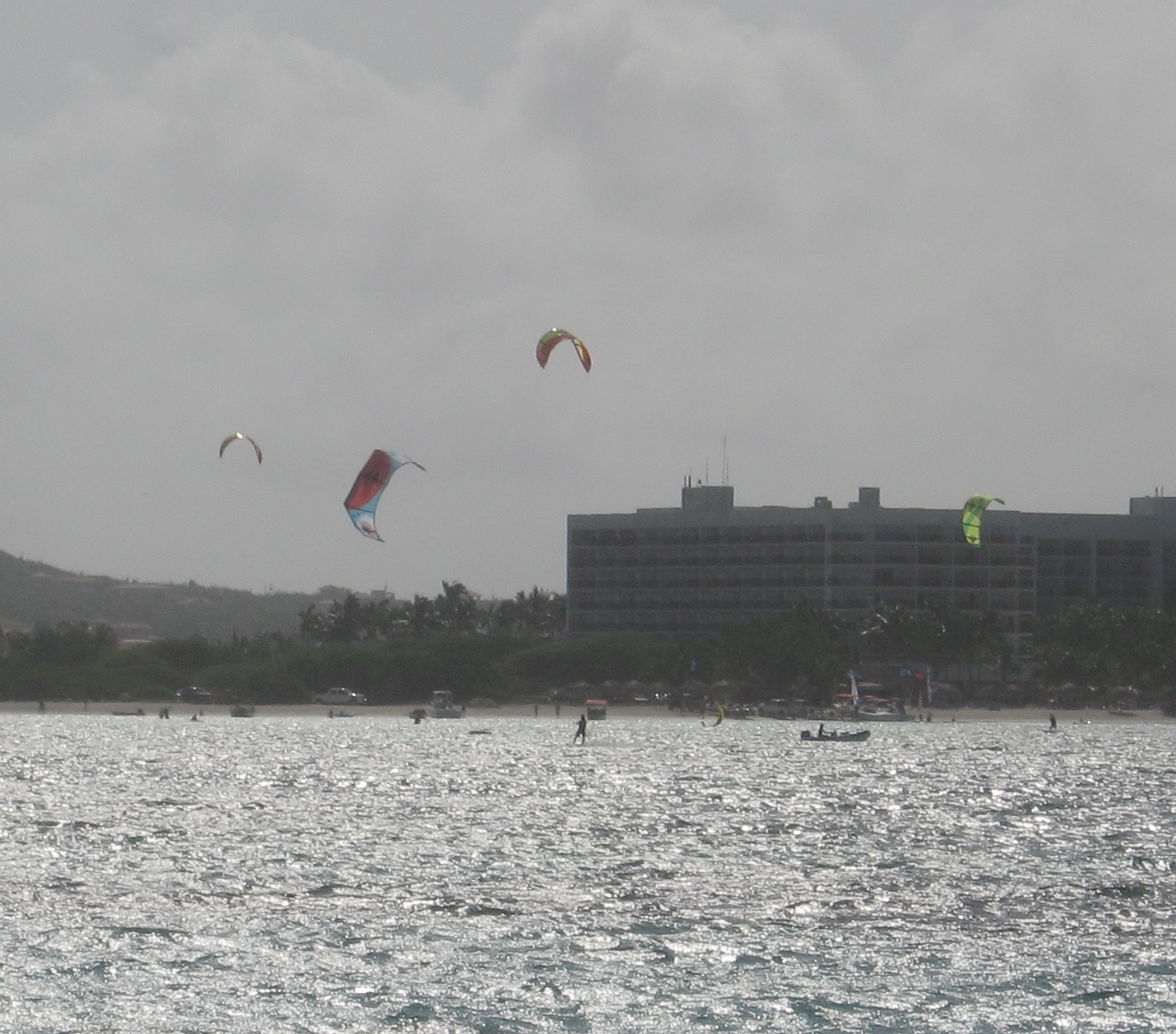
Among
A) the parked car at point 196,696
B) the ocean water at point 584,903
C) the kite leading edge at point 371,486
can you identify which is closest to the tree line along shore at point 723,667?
the parked car at point 196,696

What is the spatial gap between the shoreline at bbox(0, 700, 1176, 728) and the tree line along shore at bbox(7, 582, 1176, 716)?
47.3 inches

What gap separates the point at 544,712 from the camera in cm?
16975

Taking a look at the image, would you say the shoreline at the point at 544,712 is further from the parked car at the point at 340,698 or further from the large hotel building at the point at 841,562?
the large hotel building at the point at 841,562

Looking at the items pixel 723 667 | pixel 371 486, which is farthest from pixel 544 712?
pixel 371 486

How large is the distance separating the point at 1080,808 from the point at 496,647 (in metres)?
121

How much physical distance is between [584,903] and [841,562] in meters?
143

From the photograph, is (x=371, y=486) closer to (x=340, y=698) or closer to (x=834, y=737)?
(x=834, y=737)

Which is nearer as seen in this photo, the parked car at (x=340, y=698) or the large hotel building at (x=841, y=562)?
the parked car at (x=340, y=698)

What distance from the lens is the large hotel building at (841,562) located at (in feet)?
591

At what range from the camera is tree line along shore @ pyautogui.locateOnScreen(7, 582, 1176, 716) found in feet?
527

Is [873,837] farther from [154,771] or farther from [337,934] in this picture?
[154,771]

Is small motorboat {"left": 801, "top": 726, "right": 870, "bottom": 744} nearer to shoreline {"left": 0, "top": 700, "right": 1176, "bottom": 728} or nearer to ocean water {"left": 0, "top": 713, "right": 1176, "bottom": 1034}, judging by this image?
shoreline {"left": 0, "top": 700, "right": 1176, "bottom": 728}

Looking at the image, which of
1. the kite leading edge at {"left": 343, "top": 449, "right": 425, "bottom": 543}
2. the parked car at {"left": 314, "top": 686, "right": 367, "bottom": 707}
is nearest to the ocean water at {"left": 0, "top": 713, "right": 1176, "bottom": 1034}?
the kite leading edge at {"left": 343, "top": 449, "right": 425, "bottom": 543}

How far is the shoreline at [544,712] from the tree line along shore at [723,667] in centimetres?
120
